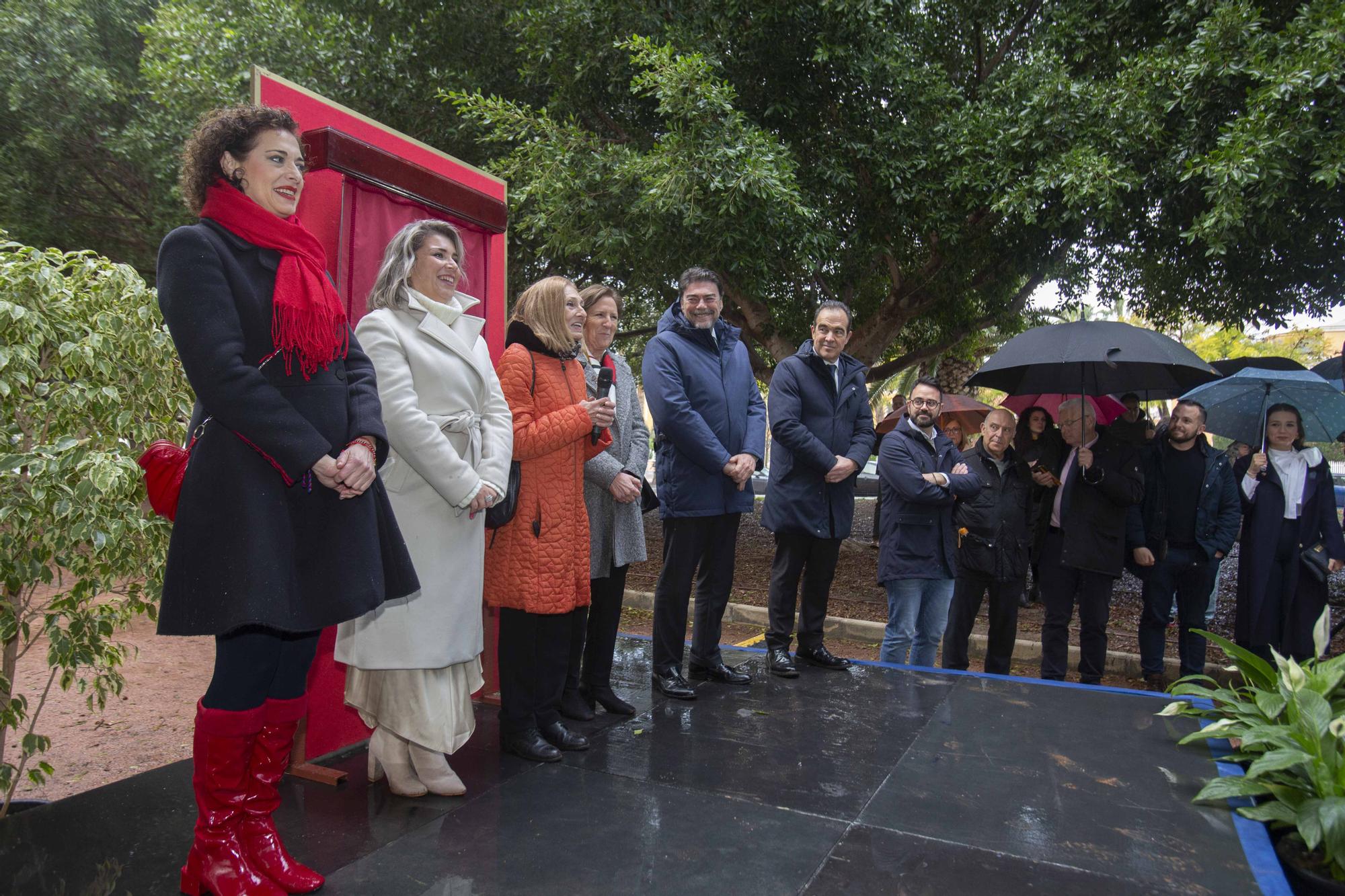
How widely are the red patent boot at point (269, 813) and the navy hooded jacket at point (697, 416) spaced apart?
2.17m

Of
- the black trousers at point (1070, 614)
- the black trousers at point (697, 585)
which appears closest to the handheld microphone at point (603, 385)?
the black trousers at point (697, 585)

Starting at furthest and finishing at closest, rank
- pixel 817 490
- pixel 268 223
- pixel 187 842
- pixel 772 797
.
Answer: pixel 817 490 → pixel 772 797 → pixel 187 842 → pixel 268 223

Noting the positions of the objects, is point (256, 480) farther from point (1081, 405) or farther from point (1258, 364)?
point (1258, 364)

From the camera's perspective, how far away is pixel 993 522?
16.9 ft

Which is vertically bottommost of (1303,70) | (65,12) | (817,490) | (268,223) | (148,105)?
(817,490)

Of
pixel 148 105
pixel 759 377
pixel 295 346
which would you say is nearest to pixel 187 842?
pixel 295 346

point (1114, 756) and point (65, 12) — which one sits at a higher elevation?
point (65, 12)

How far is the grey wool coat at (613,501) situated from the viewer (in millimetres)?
3848

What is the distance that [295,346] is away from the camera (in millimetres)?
2367

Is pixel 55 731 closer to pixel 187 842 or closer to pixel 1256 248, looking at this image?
pixel 187 842

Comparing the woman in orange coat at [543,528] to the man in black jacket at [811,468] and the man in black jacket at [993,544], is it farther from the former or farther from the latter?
the man in black jacket at [993,544]

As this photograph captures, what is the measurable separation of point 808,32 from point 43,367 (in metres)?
7.04

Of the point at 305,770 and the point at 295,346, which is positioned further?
the point at 305,770

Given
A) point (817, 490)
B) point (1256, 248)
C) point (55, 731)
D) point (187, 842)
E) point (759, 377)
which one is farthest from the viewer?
point (759, 377)
